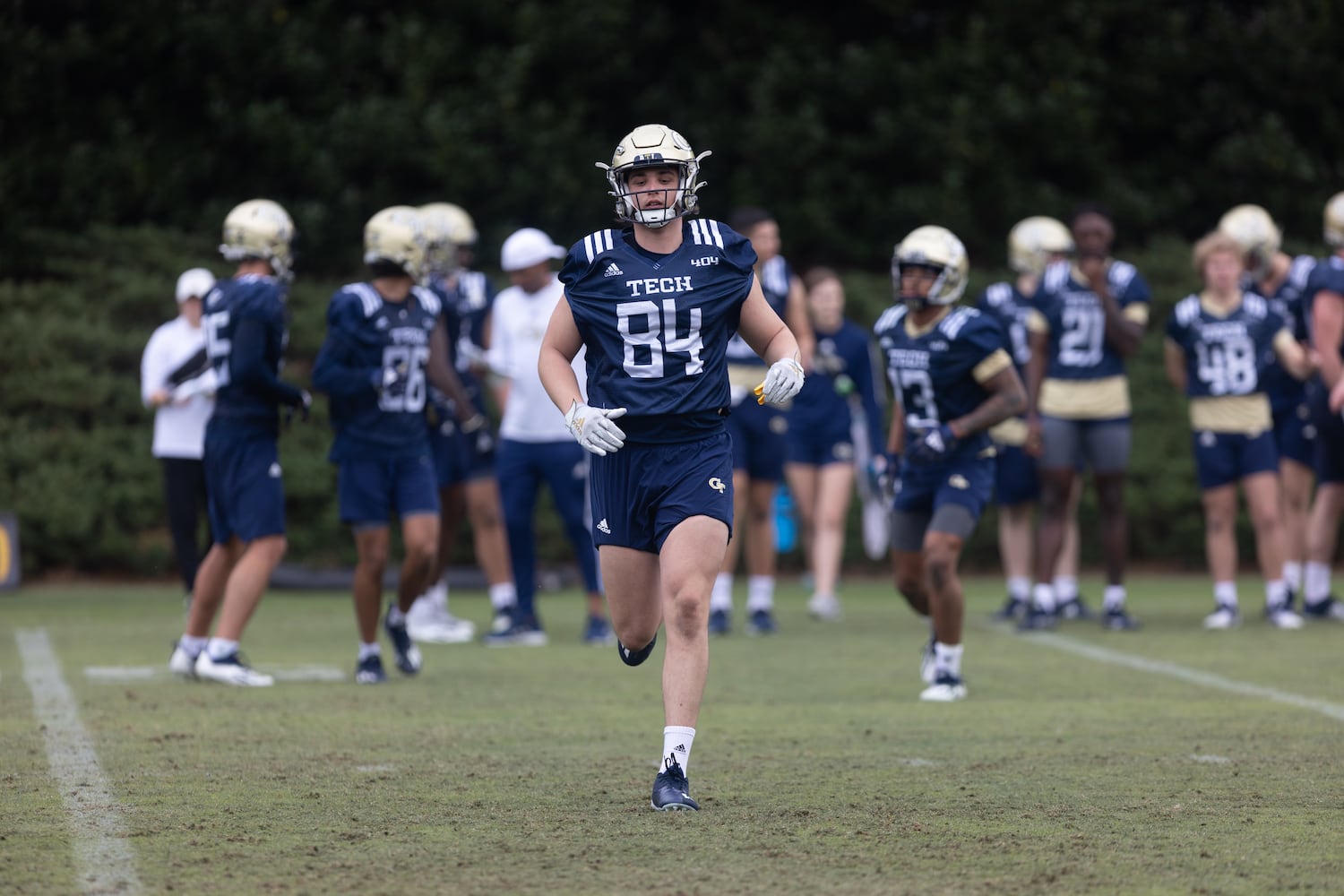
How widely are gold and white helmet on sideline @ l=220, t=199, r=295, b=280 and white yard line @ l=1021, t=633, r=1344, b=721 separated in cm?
472

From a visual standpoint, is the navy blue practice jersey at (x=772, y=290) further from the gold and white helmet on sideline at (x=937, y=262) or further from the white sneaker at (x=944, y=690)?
the white sneaker at (x=944, y=690)

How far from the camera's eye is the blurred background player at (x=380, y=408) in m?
9.15

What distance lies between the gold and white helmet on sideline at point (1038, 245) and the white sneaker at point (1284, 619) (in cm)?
258

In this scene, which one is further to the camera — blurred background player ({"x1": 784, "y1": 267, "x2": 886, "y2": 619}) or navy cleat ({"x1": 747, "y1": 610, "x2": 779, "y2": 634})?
blurred background player ({"x1": 784, "y1": 267, "x2": 886, "y2": 619})

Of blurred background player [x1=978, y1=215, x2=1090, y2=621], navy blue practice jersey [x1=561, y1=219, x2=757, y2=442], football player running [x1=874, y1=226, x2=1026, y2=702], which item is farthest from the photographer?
blurred background player [x1=978, y1=215, x2=1090, y2=621]

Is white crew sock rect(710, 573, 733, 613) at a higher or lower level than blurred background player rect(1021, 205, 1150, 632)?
lower

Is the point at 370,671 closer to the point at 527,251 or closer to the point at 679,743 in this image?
the point at 527,251

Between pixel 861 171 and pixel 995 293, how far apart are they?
7.15 meters

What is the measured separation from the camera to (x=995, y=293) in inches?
499

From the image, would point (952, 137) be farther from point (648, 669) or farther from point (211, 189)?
point (648, 669)

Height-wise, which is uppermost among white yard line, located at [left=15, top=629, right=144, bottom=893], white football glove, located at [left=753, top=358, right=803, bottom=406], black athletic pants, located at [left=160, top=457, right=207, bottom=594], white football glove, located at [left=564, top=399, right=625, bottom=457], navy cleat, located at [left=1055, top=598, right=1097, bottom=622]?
white football glove, located at [left=753, top=358, right=803, bottom=406]

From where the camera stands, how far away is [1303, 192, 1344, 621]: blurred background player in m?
11.5

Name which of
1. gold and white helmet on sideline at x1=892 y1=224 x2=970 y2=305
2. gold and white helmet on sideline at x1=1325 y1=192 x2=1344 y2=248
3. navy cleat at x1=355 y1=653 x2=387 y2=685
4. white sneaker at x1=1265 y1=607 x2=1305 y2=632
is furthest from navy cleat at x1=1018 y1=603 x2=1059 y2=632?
navy cleat at x1=355 y1=653 x2=387 y2=685

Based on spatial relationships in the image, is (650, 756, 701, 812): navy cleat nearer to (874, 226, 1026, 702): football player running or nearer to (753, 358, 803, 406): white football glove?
(753, 358, 803, 406): white football glove
